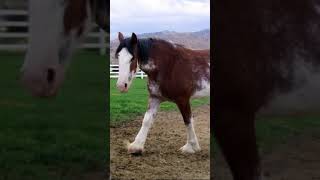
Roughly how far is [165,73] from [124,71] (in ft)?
0.38

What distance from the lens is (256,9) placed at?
4.06ft

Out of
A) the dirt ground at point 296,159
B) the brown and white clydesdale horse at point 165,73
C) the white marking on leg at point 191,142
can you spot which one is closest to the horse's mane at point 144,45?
the brown and white clydesdale horse at point 165,73

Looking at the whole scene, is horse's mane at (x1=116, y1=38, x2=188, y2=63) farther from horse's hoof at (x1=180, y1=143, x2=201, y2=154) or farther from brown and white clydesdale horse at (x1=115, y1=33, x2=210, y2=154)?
horse's hoof at (x1=180, y1=143, x2=201, y2=154)

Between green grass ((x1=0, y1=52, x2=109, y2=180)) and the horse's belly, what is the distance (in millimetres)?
472

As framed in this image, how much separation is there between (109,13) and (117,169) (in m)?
0.42

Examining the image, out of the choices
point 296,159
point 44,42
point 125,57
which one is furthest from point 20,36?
point 296,159

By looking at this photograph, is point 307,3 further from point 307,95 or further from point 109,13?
point 109,13

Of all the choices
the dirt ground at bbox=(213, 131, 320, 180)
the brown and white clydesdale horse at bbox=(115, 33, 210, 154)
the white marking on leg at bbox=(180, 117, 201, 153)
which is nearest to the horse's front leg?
the brown and white clydesdale horse at bbox=(115, 33, 210, 154)

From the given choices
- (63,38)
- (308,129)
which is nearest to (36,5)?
(63,38)

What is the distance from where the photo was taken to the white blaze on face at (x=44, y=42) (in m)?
1.11

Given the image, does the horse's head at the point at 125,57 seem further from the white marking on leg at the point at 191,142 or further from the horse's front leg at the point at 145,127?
the white marking on leg at the point at 191,142

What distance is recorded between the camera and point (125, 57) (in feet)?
4.05

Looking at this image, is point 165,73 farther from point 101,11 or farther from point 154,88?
point 101,11

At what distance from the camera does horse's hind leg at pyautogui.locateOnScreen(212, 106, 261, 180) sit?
1282 millimetres
